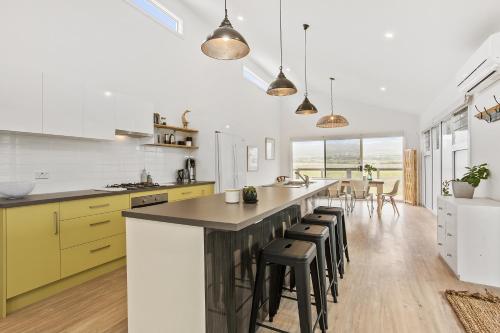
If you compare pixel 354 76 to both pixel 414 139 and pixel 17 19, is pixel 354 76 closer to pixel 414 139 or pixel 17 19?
pixel 414 139

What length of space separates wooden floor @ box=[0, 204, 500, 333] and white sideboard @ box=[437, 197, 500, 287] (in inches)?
5.9

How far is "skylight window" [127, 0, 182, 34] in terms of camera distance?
4.26m

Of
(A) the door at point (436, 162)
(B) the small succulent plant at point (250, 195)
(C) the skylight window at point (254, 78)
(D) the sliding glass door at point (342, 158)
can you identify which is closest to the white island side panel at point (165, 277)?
(B) the small succulent plant at point (250, 195)

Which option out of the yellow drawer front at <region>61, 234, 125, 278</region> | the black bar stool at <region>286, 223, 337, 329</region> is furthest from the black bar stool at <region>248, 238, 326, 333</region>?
the yellow drawer front at <region>61, 234, 125, 278</region>

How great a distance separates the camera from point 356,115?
8.58 m

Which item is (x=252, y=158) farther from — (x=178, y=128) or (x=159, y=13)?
(x=159, y=13)

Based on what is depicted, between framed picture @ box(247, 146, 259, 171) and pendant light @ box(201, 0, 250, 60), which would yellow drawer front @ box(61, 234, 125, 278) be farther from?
framed picture @ box(247, 146, 259, 171)

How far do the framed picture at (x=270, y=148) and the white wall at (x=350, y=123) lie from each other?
749 mm

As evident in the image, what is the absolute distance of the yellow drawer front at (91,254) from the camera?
263 cm

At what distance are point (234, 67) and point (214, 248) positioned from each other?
19.3ft

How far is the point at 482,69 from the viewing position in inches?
109

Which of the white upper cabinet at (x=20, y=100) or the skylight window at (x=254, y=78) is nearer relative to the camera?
the white upper cabinet at (x=20, y=100)

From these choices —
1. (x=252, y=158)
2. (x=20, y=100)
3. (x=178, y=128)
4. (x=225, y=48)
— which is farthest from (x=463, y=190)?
(x=252, y=158)

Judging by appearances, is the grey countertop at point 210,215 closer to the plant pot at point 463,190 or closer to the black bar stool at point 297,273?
the black bar stool at point 297,273
